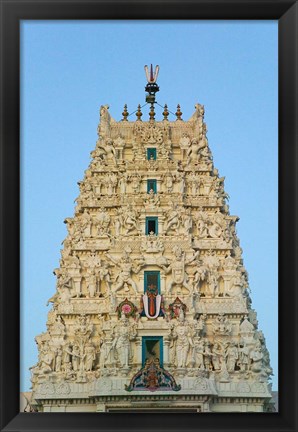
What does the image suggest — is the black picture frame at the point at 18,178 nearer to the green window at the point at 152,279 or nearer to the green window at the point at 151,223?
the green window at the point at 152,279

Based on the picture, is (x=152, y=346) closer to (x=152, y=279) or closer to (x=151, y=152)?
(x=152, y=279)

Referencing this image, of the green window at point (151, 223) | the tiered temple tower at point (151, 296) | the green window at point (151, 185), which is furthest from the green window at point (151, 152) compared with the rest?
the green window at point (151, 223)

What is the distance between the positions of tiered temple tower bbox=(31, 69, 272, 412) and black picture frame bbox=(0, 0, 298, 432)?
21274 millimetres

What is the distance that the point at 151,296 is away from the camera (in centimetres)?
3603

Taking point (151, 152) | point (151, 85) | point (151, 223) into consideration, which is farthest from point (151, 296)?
point (151, 85)

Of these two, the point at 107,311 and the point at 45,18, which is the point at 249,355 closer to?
the point at 107,311

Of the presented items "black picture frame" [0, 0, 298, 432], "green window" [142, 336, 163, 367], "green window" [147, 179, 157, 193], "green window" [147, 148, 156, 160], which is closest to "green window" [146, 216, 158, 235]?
"green window" [147, 179, 157, 193]

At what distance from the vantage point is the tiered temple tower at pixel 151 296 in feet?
114

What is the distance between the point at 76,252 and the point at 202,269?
16.0ft

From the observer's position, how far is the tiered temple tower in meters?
34.8

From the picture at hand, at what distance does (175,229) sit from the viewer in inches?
1480

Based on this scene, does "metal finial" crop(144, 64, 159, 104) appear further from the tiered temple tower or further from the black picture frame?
the black picture frame

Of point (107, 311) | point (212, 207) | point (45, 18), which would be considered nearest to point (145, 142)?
point (212, 207)

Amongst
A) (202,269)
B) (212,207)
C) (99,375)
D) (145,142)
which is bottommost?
(99,375)
